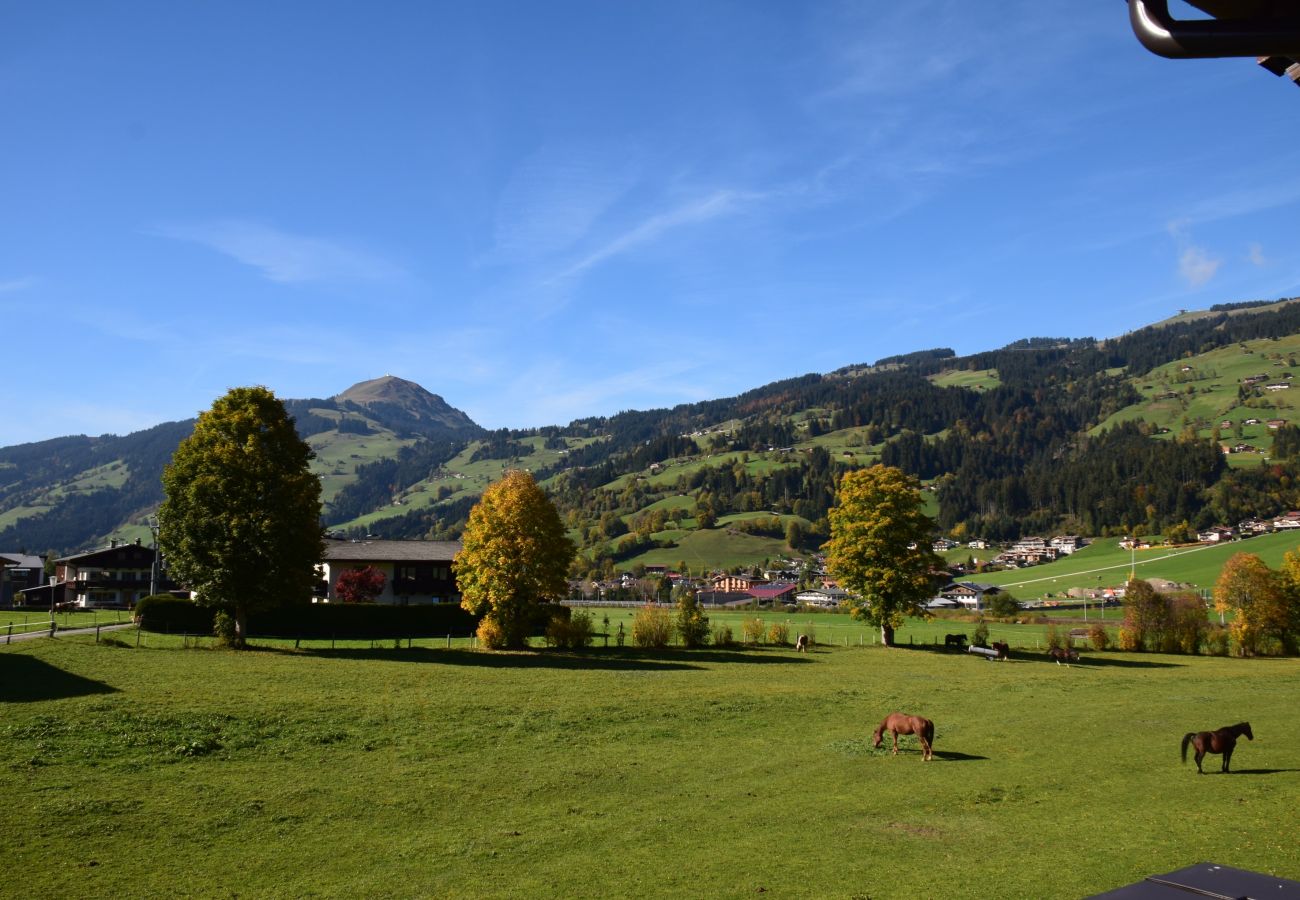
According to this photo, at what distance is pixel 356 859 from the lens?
52.9ft

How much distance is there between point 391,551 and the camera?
305ft

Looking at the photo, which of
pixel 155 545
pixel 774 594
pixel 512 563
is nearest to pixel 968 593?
pixel 774 594

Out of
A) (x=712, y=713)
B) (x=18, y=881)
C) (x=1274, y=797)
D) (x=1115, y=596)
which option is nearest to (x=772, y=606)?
(x=1115, y=596)

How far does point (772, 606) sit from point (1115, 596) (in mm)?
58313

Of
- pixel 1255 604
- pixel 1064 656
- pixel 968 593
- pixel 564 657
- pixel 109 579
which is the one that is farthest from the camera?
pixel 968 593

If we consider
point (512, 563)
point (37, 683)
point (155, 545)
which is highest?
point (155, 545)

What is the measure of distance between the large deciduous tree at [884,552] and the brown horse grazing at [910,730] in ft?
131

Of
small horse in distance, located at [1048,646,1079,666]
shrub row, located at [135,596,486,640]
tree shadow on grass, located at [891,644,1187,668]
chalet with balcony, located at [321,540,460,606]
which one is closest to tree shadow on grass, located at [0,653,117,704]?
shrub row, located at [135,596,486,640]

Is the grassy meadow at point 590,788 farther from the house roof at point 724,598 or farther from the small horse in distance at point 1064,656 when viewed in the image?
the house roof at point 724,598

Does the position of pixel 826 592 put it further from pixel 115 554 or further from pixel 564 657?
pixel 564 657

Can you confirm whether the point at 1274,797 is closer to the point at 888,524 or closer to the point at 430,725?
the point at 430,725

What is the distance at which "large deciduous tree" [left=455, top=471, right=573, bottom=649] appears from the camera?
56.2 meters

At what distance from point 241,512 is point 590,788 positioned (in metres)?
35.7

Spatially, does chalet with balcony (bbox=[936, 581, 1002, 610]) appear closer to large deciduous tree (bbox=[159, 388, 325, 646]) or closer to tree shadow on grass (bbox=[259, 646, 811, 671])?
tree shadow on grass (bbox=[259, 646, 811, 671])
